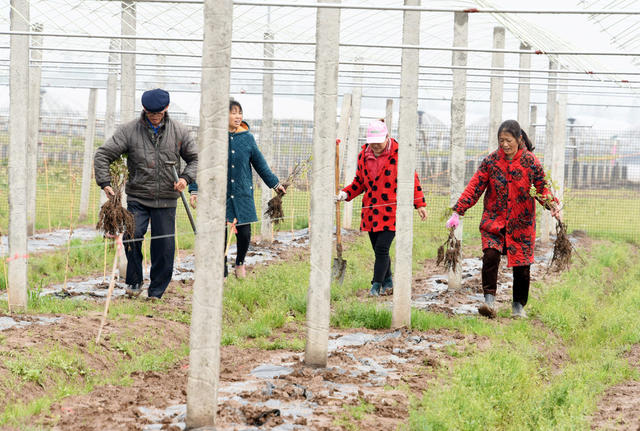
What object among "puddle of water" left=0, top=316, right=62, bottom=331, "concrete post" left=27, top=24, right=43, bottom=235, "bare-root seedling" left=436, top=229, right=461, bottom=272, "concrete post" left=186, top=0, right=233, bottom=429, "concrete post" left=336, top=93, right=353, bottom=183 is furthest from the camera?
"concrete post" left=336, top=93, right=353, bottom=183

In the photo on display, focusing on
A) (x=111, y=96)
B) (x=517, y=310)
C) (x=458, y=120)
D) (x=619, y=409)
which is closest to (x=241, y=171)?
(x=458, y=120)

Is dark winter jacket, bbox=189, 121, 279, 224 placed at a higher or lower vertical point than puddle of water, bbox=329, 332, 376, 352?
higher

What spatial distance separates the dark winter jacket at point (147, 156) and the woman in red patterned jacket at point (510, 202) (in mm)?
2545

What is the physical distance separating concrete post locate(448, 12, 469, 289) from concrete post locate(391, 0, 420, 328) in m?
1.98

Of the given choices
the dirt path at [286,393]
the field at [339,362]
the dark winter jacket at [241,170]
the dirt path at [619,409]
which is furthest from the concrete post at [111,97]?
the dirt path at [619,409]

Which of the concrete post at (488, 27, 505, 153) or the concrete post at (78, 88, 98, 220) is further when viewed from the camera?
the concrete post at (78, 88, 98, 220)

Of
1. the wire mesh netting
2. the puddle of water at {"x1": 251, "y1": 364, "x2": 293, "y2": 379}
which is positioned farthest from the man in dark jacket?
the wire mesh netting

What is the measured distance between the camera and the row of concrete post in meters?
3.71

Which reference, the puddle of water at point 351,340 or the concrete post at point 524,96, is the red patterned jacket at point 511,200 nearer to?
the puddle of water at point 351,340

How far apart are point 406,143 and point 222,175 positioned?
8.72 ft

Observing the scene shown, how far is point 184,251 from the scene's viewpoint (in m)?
11.5

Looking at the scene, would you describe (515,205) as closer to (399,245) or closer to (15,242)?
(399,245)

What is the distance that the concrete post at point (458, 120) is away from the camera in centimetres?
823

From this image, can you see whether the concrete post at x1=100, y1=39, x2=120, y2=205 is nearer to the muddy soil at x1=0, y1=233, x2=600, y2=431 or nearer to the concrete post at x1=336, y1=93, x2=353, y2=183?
the concrete post at x1=336, y1=93, x2=353, y2=183
